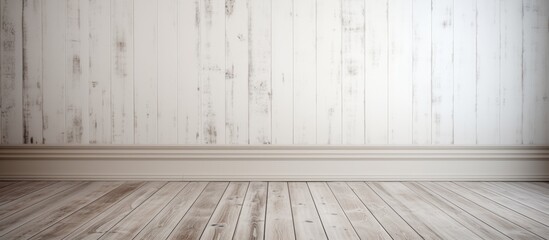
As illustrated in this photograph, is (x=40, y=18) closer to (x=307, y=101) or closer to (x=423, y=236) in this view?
(x=307, y=101)

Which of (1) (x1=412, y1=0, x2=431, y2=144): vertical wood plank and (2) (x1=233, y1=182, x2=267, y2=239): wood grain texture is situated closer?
(2) (x1=233, y1=182, x2=267, y2=239): wood grain texture

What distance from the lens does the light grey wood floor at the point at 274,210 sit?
1.78 meters

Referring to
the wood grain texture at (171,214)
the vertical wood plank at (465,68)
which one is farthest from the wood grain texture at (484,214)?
the wood grain texture at (171,214)

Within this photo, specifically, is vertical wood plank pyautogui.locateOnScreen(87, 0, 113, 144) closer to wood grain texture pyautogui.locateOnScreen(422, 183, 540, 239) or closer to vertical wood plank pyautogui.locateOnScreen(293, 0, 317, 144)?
vertical wood plank pyautogui.locateOnScreen(293, 0, 317, 144)

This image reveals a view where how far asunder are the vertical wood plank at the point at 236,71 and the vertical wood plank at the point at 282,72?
0.67ft

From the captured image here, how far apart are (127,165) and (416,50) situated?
2287 mm

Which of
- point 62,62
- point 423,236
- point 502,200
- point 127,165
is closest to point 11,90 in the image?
point 62,62

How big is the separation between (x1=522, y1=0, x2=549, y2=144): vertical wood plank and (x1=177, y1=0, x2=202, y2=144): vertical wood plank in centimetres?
239

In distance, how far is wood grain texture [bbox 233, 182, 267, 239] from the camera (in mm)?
1770

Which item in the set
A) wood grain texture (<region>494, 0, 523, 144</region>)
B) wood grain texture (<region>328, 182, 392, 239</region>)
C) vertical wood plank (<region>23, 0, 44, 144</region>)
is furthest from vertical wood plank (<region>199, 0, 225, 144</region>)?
wood grain texture (<region>494, 0, 523, 144</region>)

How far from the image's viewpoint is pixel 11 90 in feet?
Answer: 10.0

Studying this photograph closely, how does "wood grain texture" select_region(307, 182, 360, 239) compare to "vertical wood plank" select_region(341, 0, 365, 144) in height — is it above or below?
below

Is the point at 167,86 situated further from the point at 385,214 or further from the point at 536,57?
the point at 536,57

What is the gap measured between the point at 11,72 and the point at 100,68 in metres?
0.66
